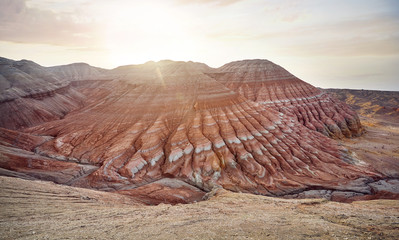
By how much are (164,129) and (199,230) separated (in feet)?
105

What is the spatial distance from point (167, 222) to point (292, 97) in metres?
65.2

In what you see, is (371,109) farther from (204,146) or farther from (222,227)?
(222,227)

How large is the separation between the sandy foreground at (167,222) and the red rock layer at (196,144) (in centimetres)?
1476

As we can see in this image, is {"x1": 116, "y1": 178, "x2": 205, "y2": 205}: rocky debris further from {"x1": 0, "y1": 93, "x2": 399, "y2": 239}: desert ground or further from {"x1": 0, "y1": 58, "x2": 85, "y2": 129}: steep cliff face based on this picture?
{"x1": 0, "y1": 58, "x2": 85, "y2": 129}: steep cliff face

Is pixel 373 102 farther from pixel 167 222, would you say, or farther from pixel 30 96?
pixel 30 96

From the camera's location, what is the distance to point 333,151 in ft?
134

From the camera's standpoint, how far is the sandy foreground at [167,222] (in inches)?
408

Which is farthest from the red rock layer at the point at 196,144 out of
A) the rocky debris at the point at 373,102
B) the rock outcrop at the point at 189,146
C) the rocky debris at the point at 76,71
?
the rocky debris at the point at 373,102

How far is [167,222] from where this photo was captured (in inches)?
500

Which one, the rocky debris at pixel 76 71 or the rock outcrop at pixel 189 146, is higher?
the rocky debris at pixel 76 71

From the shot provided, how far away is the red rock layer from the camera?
32.5 m

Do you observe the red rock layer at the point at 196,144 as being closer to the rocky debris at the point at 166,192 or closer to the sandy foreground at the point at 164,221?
the rocky debris at the point at 166,192

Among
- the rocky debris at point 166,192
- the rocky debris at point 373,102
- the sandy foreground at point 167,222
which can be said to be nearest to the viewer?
the sandy foreground at point 167,222

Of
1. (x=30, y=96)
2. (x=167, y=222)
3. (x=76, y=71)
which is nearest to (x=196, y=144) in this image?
(x=167, y=222)
